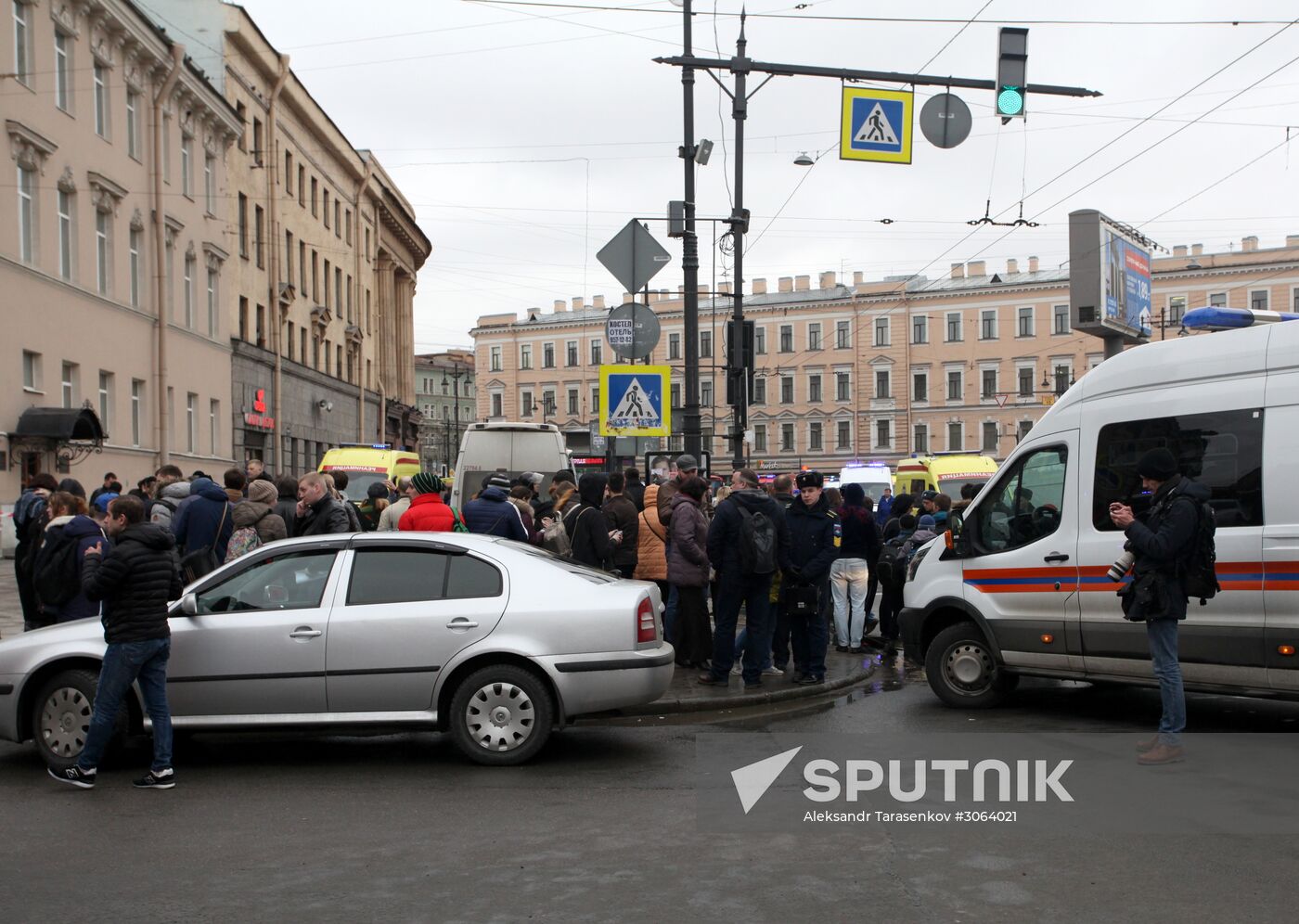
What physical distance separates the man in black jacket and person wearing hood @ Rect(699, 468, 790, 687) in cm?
310

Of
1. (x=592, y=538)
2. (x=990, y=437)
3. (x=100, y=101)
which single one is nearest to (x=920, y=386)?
(x=990, y=437)

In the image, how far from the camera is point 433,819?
6.70m

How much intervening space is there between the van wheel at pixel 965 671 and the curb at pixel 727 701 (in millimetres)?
1061

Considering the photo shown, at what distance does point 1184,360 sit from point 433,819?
18.3 feet

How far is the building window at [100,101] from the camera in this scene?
2946 centimetres

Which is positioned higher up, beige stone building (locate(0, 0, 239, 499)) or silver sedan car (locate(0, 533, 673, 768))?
beige stone building (locate(0, 0, 239, 499))

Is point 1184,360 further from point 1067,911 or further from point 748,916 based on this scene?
point 748,916

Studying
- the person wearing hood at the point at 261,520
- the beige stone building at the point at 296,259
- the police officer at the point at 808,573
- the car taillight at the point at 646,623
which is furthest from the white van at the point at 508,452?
the beige stone building at the point at 296,259

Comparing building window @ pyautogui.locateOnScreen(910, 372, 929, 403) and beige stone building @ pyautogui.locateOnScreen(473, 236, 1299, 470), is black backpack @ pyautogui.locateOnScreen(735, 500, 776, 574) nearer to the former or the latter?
beige stone building @ pyautogui.locateOnScreen(473, 236, 1299, 470)

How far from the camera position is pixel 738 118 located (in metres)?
17.9

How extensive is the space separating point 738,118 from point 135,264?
1947 cm

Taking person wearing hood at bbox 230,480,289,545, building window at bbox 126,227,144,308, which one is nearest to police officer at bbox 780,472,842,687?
person wearing hood at bbox 230,480,289,545

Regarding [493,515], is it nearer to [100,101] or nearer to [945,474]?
[945,474]

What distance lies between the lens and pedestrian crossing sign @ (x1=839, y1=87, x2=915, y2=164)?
1364 cm
